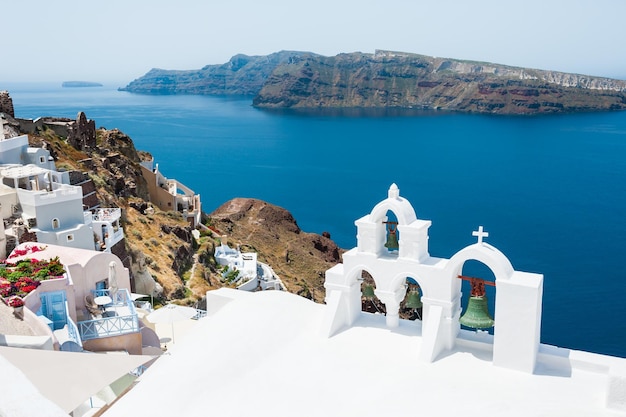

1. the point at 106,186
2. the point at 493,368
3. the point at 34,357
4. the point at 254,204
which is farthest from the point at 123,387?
the point at 254,204

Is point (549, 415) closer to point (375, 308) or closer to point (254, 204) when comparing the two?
point (375, 308)

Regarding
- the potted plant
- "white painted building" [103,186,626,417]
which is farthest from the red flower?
"white painted building" [103,186,626,417]

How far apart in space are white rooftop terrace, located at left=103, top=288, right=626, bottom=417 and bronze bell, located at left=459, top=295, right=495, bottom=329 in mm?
253

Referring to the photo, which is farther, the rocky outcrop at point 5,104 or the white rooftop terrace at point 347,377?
the rocky outcrop at point 5,104

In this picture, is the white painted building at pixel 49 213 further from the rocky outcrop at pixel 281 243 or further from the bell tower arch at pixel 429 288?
the rocky outcrop at pixel 281 243

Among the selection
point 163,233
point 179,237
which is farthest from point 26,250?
point 179,237

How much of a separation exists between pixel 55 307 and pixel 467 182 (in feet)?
285

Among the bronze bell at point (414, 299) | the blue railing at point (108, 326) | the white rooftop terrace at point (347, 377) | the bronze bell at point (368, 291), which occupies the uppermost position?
the bronze bell at point (414, 299)

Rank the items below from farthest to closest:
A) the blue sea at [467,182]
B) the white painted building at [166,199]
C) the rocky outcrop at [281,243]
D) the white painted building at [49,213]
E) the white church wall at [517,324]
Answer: the blue sea at [467,182] → the white painted building at [166,199] → the rocky outcrop at [281,243] → the white painted building at [49,213] → the white church wall at [517,324]

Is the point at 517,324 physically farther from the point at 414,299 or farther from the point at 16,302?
the point at 16,302

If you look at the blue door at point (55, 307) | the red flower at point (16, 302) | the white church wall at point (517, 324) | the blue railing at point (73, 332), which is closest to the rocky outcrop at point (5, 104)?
the blue door at point (55, 307)

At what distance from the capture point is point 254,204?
64500 mm

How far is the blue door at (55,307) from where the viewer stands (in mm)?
15172

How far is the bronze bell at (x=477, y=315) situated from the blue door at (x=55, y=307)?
34.9 ft
